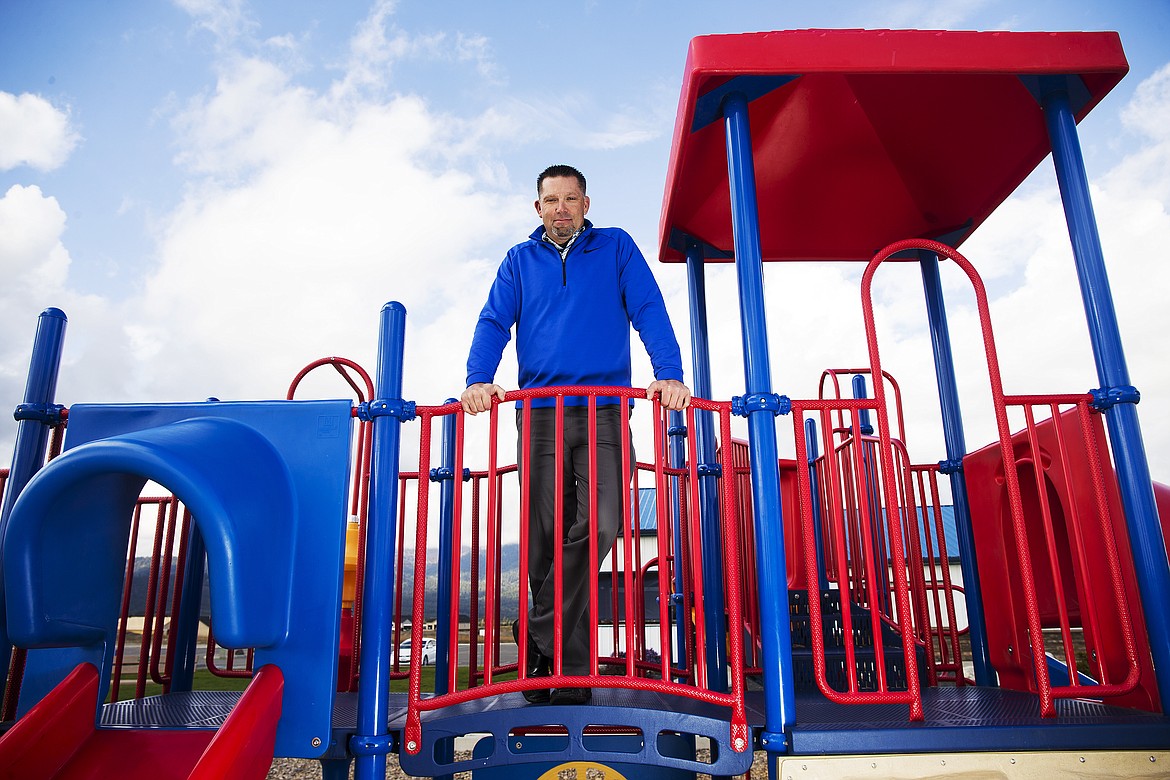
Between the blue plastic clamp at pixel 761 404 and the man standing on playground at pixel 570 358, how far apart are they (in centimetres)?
18

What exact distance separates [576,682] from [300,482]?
42.8 inches

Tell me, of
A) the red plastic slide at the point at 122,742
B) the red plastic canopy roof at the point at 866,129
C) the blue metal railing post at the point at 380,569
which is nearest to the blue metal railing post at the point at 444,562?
the blue metal railing post at the point at 380,569

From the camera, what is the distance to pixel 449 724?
228cm

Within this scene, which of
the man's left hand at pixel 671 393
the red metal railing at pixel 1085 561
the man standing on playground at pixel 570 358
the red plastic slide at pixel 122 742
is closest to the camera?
the red plastic slide at pixel 122 742

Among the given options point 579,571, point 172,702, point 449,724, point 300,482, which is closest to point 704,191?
point 579,571

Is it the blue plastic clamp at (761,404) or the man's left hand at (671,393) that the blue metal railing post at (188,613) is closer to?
the man's left hand at (671,393)

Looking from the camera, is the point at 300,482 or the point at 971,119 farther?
the point at 971,119

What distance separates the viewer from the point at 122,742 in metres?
2.17

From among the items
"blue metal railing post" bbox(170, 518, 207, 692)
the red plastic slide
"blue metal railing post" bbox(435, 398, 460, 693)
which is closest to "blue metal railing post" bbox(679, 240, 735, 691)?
"blue metal railing post" bbox(435, 398, 460, 693)

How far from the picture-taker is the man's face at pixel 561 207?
9.91 ft

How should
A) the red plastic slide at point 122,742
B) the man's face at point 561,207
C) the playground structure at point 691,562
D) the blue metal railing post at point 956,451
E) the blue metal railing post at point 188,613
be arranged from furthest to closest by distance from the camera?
the blue metal railing post at point 956,451, the blue metal railing post at point 188,613, the man's face at point 561,207, the playground structure at point 691,562, the red plastic slide at point 122,742

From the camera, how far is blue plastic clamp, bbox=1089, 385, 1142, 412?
2479mm

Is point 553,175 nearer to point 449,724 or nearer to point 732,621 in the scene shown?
point 732,621

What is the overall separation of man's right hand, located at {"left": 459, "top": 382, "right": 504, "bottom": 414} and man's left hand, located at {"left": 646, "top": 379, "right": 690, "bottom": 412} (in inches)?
20.6
